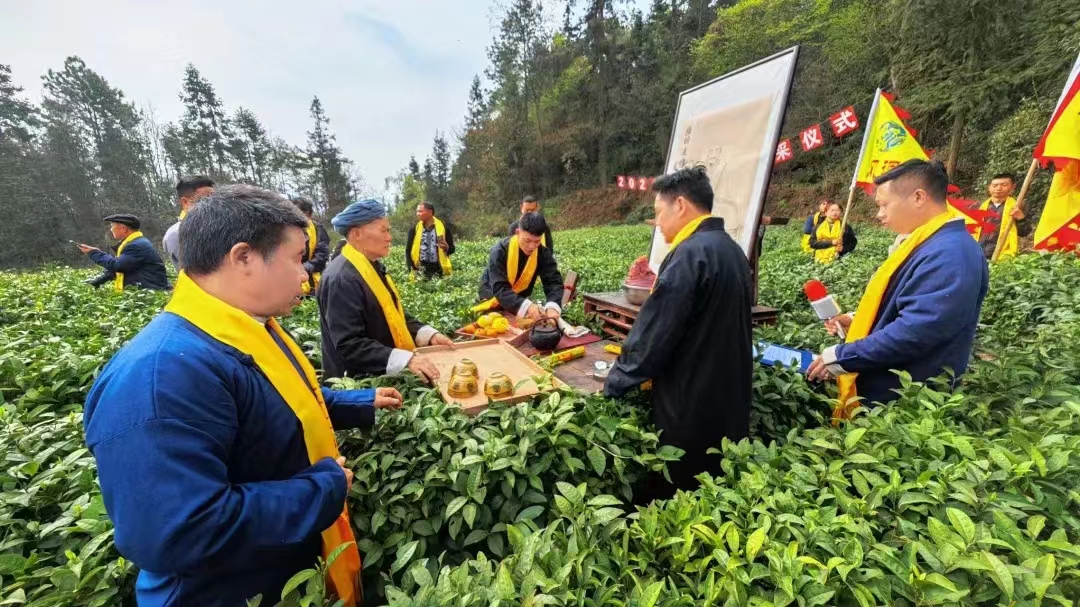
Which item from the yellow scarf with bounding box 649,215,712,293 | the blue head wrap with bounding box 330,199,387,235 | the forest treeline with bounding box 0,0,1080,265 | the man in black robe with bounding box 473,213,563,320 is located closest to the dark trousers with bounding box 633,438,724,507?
the yellow scarf with bounding box 649,215,712,293

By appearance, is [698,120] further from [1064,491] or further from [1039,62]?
[1039,62]

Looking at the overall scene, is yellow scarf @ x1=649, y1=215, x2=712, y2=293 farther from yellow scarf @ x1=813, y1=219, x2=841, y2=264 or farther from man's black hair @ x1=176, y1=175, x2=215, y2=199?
yellow scarf @ x1=813, y1=219, x2=841, y2=264

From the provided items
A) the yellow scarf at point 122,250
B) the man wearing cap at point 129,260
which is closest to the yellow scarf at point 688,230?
the man wearing cap at point 129,260

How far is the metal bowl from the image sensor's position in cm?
373

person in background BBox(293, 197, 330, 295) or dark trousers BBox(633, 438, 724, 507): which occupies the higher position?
person in background BBox(293, 197, 330, 295)

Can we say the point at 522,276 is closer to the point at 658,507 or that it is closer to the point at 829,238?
the point at 658,507

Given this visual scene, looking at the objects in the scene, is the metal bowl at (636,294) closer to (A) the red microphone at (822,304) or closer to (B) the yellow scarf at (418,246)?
(A) the red microphone at (822,304)

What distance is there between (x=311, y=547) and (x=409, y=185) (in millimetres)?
54209

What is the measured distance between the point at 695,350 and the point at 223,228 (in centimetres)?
192

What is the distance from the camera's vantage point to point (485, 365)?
2750mm

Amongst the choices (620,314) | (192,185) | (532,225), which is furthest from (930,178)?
(192,185)

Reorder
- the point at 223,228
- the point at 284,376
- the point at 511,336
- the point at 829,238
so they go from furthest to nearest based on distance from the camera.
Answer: the point at 829,238, the point at 511,336, the point at 284,376, the point at 223,228

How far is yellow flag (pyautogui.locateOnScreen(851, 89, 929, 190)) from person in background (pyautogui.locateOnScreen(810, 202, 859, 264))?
213 cm

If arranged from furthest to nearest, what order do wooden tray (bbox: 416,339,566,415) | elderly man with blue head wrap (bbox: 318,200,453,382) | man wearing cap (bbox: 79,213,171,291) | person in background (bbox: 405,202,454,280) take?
1. person in background (bbox: 405,202,454,280)
2. man wearing cap (bbox: 79,213,171,291)
3. elderly man with blue head wrap (bbox: 318,200,453,382)
4. wooden tray (bbox: 416,339,566,415)
